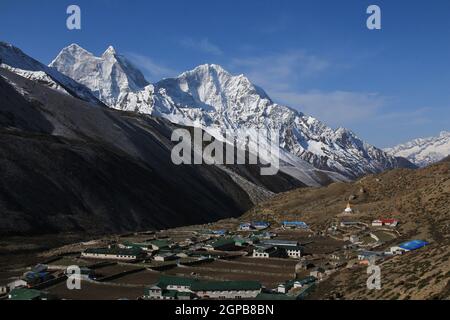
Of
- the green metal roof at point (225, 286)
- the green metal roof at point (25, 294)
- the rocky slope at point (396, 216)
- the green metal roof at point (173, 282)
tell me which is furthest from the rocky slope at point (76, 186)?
the green metal roof at point (225, 286)

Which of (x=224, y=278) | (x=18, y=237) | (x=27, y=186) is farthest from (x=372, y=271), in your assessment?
(x=27, y=186)

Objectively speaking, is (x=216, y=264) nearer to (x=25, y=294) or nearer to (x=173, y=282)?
(x=173, y=282)

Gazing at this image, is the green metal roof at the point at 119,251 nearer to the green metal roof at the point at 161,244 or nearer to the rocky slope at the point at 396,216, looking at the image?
the green metal roof at the point at 161,244

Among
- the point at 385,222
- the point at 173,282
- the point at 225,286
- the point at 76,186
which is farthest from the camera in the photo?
the point at 76,186

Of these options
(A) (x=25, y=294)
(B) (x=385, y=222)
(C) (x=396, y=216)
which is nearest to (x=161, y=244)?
(A) (x=25, y=294)

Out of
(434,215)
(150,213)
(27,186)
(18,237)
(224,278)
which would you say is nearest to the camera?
(224,278)
